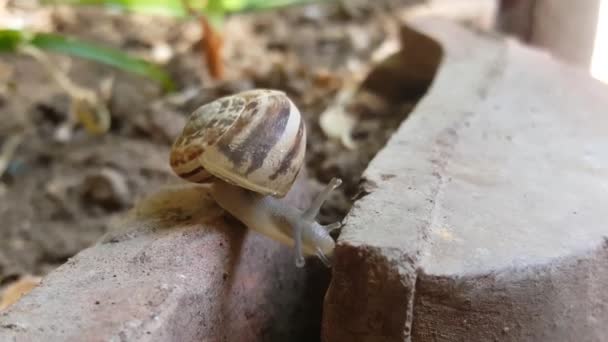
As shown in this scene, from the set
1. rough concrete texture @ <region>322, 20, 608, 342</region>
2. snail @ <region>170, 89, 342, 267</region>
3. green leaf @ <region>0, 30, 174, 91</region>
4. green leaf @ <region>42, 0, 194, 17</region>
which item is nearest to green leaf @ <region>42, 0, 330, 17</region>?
green leaf @ <region>42, 0, 194, 17</region>

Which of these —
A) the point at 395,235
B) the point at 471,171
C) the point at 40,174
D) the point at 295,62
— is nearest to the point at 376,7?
the point at 295,62

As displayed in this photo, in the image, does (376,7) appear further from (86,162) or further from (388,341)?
(388,341)

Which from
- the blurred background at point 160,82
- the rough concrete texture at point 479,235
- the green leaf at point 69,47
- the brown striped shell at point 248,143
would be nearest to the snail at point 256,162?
the brown striped shell at point 248,143

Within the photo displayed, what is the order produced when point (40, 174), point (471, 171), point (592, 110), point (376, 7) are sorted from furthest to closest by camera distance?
point (376, 7)
point (40, 174)
point (592, 110)
point (471, 171)

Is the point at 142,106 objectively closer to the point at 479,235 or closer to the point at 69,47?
the point at 69,47

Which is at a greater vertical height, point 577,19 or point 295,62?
point 577,19
